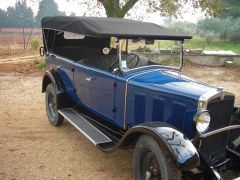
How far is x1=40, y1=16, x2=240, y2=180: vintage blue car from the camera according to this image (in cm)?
349

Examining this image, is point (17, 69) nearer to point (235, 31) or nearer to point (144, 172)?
point (144, 172)

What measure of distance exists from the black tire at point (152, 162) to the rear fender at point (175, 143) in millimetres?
99

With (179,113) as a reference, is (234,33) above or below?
above

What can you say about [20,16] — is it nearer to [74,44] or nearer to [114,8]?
[114,8]

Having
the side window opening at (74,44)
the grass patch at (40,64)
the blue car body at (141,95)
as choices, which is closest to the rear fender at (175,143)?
the blue car body at (141,95)

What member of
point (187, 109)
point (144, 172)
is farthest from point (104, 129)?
point (187, 109)

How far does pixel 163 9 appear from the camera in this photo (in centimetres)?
1348

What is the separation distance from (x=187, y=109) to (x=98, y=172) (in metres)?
1.62

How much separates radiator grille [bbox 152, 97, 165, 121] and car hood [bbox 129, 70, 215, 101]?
0.14 meters

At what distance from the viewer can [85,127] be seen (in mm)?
5070

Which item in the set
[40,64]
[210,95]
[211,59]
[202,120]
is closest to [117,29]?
[210,95]

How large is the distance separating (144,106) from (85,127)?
123 cm

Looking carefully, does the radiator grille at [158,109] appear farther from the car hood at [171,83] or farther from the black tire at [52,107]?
the black tire at [52,107]

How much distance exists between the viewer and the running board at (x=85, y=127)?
4.57m
